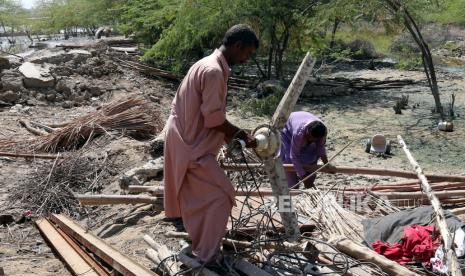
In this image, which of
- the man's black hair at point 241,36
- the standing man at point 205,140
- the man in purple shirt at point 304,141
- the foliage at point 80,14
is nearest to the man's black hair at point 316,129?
the man in purple shirt at point 304,141

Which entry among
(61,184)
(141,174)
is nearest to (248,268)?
(141,174)

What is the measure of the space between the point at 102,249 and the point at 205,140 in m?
1.51

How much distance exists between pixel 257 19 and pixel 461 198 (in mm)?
9215

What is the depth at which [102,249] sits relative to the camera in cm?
412

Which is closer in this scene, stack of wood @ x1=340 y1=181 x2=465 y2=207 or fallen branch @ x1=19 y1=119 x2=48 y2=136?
stack of wood @ x1=340 y1=181 x2=465 y2=207

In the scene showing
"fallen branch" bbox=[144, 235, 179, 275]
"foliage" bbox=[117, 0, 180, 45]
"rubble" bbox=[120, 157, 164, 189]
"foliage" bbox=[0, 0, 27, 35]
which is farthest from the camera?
"foliage" bbox=[0, 0, 27, 35]

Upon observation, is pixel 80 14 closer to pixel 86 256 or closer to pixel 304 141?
pixel 304 141

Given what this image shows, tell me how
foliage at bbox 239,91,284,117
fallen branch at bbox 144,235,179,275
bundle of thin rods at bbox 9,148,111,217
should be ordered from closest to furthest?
fallen branch at bbox 144,235,179,275, bundle of thin rods at bbox 9,148,111,217, foliage at bbox 239,91,284,117

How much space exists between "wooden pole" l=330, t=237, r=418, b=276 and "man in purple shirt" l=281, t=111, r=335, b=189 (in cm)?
152

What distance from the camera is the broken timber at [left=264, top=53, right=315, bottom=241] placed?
11.1ft

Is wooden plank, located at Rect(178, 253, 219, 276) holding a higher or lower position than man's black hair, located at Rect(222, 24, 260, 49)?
lower

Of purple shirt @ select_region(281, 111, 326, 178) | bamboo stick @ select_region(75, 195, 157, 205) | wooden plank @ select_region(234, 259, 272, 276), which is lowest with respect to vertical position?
bamboo stick @ select_region(75, 195, 157, 205)

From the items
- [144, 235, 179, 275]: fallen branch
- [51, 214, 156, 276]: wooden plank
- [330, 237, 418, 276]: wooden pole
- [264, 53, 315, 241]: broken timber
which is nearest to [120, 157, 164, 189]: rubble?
[51, 214, 156, 276]: wooden plank

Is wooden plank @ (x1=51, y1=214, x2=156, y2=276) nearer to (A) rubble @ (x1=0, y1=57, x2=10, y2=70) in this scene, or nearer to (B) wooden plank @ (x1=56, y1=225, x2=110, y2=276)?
(B) wooden plank @ (x1=56, y1=225, x2=110, y2=276)
